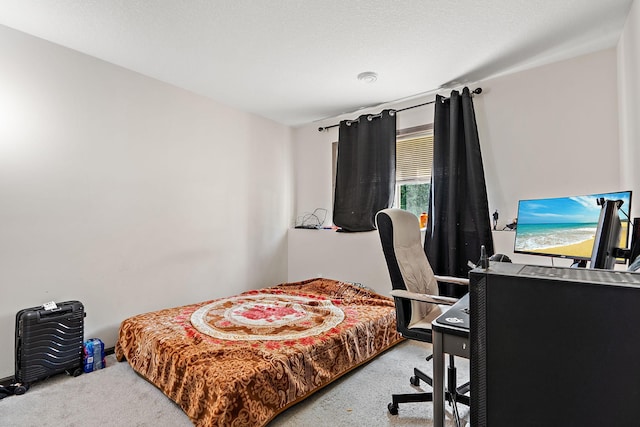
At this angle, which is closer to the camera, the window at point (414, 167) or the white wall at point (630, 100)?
the white wall at point (630, 100)

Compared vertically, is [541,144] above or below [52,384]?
above

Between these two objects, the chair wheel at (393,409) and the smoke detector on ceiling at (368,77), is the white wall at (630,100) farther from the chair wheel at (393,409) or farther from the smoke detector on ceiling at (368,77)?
the chair wheel at (393,409)

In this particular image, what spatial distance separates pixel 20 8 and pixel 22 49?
1.31ft

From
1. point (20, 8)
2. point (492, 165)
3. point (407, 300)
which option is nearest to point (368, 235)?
point (492, 165)

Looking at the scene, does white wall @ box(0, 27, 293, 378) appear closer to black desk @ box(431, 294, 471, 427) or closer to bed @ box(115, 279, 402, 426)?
bed @ box(115, 279, 402, 426)

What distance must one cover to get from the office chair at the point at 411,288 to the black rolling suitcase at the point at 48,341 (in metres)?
2.25

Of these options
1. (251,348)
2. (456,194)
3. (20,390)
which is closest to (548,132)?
(456,194)

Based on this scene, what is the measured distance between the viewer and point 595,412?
1.86ft

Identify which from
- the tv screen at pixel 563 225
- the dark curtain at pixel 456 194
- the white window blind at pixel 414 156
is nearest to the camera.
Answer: the tv screen at pixel 563 225

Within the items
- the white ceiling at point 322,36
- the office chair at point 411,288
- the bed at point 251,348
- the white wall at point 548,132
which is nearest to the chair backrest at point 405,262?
the office chair at point 411,288

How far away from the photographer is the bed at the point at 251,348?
5.63 ft

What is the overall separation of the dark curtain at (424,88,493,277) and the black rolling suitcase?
2.95 metres

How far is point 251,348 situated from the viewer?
203cm

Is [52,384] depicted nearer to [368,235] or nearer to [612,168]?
[368,235]
